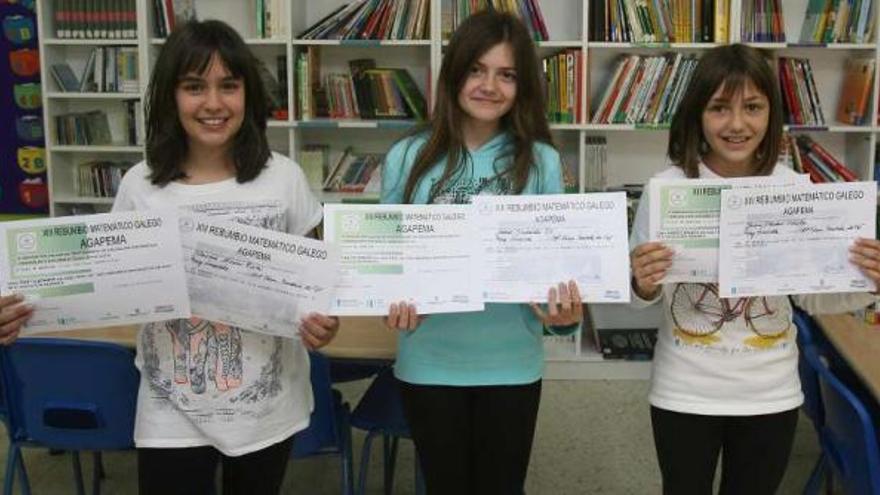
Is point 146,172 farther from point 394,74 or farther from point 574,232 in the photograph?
point 394,74

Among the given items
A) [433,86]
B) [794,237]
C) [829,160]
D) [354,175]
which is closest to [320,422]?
[794,237]

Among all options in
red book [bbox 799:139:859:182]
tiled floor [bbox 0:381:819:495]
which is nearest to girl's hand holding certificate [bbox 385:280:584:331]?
tiled floor [bbox 0:381:819:495]

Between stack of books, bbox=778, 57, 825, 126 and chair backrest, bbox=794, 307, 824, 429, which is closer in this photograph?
chair backrest, bbox=794, 307, 824, 429

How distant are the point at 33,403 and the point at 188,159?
97 centimetres

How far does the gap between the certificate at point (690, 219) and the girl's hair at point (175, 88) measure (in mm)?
820

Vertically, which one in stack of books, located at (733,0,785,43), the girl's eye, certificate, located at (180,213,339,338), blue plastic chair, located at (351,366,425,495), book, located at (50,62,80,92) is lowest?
blue plastic chair, located at (351,366,425,495)

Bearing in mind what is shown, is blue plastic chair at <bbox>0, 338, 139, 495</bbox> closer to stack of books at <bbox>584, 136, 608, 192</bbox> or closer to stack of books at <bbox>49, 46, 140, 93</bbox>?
stack of books at <bbox>49, 46, 140, 93</bbox>

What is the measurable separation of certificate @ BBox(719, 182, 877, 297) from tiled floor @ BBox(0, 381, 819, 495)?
60.2 inches

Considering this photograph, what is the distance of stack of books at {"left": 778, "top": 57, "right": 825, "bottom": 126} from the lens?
409 cm

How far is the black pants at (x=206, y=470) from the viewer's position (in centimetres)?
168

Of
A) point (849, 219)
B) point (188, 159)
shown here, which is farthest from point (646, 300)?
point (188, 159)

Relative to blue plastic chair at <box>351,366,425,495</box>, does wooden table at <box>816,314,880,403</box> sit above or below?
above

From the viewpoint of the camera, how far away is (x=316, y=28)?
13.7 feet

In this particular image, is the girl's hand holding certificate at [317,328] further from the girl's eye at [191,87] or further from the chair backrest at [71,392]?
the chair backrest at [71,392]
